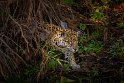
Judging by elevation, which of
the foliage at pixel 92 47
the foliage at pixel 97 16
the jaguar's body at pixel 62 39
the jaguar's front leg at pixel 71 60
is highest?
the foliage at pixel 97 16

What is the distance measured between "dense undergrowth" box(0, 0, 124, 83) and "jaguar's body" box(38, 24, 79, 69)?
0.07 m

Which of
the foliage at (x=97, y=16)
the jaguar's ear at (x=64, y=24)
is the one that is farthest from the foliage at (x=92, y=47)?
the foliage at (x=97, y=16)

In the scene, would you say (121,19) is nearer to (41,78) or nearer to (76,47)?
(76,47)

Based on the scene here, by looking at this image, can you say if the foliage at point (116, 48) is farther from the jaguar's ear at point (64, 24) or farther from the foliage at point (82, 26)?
the jaguar's ear at point (64, 24)

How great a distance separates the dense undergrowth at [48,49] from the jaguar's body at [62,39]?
0.07 meters

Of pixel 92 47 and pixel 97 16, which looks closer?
pixel 92 47

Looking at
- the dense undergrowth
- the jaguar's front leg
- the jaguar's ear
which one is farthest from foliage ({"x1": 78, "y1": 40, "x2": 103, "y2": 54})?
the jaguar's ear

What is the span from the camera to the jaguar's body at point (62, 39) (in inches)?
157

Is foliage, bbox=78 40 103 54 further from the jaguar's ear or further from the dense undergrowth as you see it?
the jaguar's ear

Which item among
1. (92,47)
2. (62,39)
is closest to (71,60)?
(62,39)

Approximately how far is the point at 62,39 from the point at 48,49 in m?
0.22

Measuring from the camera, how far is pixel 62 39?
406 cm

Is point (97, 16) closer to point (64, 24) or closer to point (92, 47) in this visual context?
point (64, 24)

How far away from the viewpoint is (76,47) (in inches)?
162
